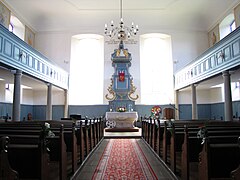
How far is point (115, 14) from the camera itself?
13992mm

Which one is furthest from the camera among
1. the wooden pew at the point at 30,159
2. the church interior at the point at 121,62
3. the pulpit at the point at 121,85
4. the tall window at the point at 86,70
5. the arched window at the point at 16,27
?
the tall window at the point at 86,70

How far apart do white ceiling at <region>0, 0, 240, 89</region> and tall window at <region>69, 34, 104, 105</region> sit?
3.69 ft

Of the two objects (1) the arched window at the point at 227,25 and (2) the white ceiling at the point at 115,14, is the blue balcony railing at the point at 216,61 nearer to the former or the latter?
(2) the white ceiling at the point at 115,14

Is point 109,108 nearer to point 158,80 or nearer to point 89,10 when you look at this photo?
point 158,80

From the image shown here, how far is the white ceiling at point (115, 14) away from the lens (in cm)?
1255

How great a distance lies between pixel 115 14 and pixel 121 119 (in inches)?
271

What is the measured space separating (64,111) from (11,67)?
23.8 feet

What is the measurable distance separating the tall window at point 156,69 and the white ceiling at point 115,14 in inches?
42.9

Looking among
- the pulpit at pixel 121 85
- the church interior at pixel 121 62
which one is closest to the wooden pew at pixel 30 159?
the church interior at pixel 121 62

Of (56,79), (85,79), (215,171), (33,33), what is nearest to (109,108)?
(85,79)

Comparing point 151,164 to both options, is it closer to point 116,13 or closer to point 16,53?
point 16,53

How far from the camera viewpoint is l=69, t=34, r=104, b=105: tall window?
15.4 m

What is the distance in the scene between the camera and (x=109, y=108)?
1446 centimetres

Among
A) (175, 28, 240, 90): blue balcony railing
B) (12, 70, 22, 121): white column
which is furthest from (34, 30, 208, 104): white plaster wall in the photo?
(12, 70, 22, 121): white column
